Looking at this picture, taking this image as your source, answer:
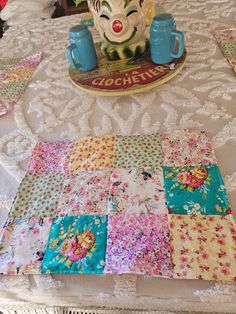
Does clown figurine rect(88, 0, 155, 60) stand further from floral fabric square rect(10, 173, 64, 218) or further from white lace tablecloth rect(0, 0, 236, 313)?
floral fabric square rect(10, 173, 64, 218)

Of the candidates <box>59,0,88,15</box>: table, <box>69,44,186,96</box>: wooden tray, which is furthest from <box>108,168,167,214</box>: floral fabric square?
<box>59,0,88,15</box>: table

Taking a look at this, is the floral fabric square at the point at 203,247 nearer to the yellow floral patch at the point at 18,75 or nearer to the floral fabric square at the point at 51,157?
the floral fabric square at the point at 51,157

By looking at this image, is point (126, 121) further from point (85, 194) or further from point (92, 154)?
point (85, 194)

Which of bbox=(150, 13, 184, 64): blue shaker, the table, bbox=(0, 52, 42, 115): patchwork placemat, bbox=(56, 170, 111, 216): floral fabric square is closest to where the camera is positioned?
bbox=(56, 170, 111, 216): floral fabric square

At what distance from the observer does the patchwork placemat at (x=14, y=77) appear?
84cm

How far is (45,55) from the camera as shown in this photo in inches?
41.7

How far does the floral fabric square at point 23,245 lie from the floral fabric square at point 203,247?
0.21 metres

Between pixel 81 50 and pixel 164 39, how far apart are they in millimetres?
228

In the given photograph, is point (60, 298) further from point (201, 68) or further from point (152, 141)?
point (201, 68)

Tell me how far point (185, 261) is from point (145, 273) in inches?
2.3

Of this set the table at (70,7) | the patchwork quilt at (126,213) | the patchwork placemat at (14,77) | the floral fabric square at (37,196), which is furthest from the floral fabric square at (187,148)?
the table at (70,7)

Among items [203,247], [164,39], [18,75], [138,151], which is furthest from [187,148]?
[18,75]

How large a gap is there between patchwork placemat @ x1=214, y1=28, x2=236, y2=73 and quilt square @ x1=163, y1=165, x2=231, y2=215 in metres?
0.42

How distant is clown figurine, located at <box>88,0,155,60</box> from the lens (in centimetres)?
74
